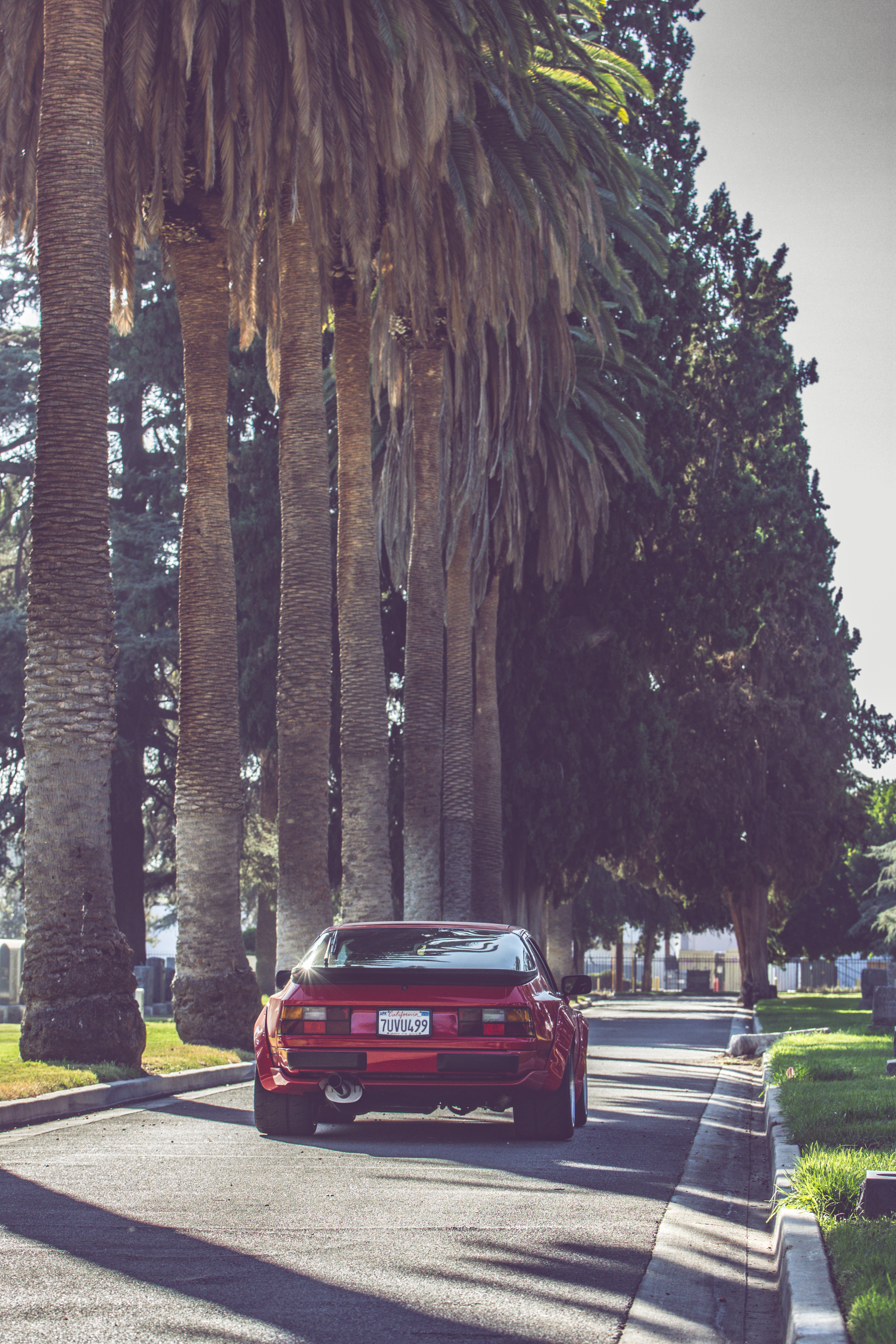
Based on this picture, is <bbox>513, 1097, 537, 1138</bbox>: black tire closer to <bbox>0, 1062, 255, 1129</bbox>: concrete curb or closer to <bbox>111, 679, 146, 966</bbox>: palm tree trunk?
<bbox>0, 1062, 255, 1129</bbox>: concrete curb

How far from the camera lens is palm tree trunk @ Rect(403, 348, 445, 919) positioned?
26.5 meters

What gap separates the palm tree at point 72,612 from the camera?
1417cm

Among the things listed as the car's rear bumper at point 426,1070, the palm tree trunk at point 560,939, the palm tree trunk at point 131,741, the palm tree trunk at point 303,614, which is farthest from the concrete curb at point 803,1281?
the palm tree trunk at point 560,939

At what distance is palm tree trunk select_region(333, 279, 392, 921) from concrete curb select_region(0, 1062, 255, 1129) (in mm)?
6356

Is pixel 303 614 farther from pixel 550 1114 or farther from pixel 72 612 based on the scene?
pixel 550 1114

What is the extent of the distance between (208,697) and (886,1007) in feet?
38.6

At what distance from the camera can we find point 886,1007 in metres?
24.5

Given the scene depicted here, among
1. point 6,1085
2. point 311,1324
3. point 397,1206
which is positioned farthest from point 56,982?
point 311,1324

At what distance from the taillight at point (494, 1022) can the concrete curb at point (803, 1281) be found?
6.35ft

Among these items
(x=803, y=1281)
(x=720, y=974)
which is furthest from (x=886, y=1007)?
(x=720, y=974)

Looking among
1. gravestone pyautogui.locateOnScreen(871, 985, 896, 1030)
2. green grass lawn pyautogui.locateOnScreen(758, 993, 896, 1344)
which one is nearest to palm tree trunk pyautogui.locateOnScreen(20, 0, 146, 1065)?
green grass lawn pyautogui.locateOnScreen(758, 993, 896, 1344)

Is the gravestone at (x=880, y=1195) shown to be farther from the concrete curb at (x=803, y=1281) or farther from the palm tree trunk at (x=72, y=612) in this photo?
the palm tree trunk at (x=72, y=612)

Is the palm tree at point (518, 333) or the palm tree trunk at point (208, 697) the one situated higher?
the palm tree at point (518, 333)

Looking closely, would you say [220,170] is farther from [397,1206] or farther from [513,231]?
[397,1206]
